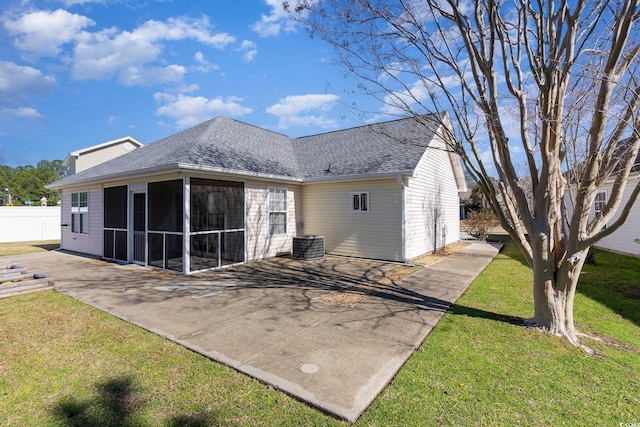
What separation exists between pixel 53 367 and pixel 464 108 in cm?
684

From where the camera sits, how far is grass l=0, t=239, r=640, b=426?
238 cm

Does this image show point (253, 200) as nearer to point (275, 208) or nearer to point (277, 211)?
point (275, 208)

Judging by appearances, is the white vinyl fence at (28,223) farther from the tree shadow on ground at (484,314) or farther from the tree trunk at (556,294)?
the tree trunk at (556,294)

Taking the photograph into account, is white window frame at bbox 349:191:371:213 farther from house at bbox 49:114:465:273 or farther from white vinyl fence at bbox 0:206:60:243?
white vinyl fence at bbox 0:206:60:243

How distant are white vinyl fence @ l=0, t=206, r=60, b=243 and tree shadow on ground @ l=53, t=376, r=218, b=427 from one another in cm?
2215

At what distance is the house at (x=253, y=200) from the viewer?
29.2ft

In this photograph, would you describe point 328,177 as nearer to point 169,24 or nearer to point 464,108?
point 464,108

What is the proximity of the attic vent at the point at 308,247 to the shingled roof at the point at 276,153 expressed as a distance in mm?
2251

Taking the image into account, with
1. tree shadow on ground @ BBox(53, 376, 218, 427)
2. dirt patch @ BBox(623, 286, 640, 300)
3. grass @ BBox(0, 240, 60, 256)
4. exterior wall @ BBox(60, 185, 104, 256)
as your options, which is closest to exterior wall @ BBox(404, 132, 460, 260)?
dirt patch @ BBox(623, 286, 640, 300)

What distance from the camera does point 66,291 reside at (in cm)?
615

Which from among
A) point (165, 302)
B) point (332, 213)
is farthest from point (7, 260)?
point (332, 213)

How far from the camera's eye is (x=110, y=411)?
2.44m

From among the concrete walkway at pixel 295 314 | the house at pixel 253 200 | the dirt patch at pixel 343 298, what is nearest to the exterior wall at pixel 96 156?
the house at pixel 253 200

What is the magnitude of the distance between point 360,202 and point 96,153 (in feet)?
61.7
